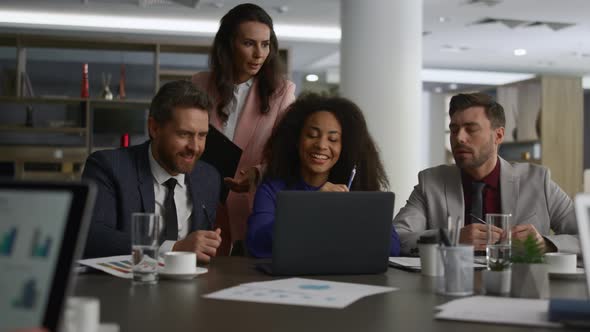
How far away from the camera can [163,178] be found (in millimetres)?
2215

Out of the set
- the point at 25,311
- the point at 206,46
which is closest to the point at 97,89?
the point at 206,46

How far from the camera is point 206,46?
20.8ft

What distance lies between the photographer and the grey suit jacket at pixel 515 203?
2379mm

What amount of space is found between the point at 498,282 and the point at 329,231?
15.1 inches

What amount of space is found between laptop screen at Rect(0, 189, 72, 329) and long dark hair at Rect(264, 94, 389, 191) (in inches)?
58.8

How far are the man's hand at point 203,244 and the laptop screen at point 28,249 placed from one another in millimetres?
1007

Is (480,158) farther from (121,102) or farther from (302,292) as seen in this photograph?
(121,102)

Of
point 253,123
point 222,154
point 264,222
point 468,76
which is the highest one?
point 468,76

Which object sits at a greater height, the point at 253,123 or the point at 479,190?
the point at 253,123

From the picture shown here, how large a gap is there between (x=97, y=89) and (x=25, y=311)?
787 centimetres

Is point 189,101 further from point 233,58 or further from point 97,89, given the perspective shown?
point 97,89

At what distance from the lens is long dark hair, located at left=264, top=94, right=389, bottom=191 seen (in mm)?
2279

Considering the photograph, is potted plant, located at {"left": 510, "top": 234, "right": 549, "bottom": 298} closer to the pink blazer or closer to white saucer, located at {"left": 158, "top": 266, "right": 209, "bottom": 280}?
white saucer, located at {"left": 158, "top": 266, "right": 209, "bottom": 280}

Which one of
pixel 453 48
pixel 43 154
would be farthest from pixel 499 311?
pixel 453 48
